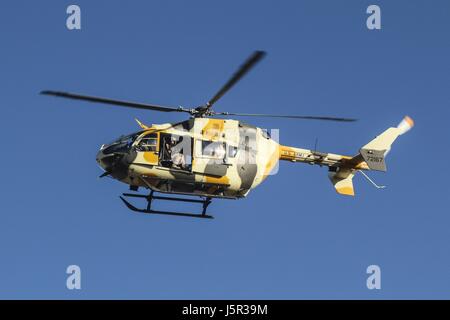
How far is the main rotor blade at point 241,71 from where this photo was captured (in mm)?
12992

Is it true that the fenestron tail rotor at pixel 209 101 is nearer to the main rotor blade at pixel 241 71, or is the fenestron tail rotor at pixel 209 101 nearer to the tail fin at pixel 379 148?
the main rotor blade at pixel 241 71

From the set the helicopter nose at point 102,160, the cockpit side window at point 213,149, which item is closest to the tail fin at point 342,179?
the cockpit side window at point 213,149

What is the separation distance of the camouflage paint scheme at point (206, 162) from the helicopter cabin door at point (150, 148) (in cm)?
2

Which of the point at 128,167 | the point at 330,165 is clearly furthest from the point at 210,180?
the point at 330,165

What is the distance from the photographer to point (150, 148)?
16.5m

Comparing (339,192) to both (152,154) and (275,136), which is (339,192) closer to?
(275,136)

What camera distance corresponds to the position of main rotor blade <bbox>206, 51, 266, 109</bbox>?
1299 cm

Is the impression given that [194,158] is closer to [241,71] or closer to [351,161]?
[241,71]

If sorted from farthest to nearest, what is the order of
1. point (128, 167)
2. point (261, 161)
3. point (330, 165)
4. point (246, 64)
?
point (330, 165) → point (261, 161) → point (128, 167) → point (246, 64)

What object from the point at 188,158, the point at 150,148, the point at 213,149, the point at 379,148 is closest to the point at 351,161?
the point at 379,148

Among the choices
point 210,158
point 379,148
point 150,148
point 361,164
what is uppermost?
point 379,148

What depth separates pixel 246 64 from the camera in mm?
13383

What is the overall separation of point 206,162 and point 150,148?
1240mm

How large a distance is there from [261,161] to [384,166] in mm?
3493
